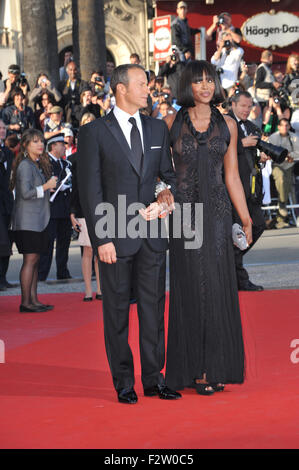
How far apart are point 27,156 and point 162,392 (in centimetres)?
445

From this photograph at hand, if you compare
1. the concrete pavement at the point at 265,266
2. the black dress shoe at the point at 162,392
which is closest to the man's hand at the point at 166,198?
the black dress shoe at the point at 162,392

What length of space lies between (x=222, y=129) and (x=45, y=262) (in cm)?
576

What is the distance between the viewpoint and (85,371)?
229 inches

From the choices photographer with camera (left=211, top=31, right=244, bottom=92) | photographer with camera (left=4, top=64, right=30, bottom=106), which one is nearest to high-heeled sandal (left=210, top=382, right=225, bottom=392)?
photographer with camera (left=4, top=64, right=30, bottom=106)

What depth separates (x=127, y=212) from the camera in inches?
192

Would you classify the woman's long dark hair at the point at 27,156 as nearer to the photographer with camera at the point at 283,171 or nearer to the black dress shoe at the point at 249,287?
the black dress shoe at the point at 249,287

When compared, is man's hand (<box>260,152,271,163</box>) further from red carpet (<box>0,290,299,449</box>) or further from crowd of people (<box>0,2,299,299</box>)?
crowd of people (<box>0,2,299,299</box>)

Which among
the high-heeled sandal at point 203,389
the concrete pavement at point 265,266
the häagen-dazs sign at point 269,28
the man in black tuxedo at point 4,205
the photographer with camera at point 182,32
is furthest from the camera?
the häagen-dazs sign at point 269,28

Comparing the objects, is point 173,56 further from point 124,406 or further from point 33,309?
point 124,406

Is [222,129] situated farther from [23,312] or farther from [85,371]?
[23,312]

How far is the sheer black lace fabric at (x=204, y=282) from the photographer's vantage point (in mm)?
5133

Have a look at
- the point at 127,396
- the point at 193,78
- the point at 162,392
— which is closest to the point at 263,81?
the point at 193,78

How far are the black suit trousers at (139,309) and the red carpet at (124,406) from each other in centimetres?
16

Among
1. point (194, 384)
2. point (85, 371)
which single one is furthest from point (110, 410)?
point (85, 371)
